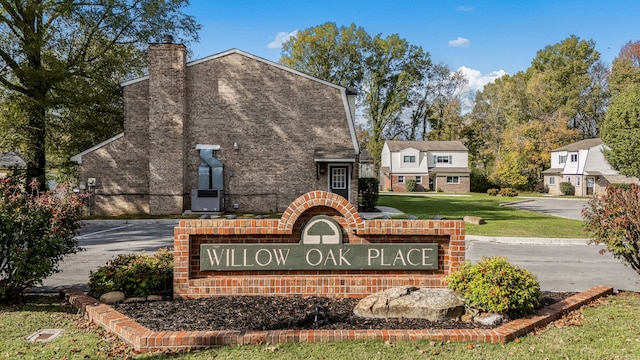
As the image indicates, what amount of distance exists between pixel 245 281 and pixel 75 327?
2.09 meters

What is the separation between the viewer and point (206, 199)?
754 inches

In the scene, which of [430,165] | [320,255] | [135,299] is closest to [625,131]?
[430,165]

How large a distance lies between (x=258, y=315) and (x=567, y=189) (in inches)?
1916

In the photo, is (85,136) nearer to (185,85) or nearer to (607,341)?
(185,85)

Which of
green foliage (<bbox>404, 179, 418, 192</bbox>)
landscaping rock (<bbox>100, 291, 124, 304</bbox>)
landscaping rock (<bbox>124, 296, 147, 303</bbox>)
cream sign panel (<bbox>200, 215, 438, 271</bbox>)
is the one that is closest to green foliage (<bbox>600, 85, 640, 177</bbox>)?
green foliage (<bbox>404, 179, 418, 192</bbox>)

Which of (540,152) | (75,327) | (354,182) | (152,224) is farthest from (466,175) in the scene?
(75,327)

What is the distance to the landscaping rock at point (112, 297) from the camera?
18.4 ft

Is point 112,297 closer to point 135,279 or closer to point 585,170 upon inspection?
point 135,279

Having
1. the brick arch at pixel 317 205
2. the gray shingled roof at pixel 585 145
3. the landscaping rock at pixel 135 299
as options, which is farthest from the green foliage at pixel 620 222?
the gray shingled roof at pixel 585 145

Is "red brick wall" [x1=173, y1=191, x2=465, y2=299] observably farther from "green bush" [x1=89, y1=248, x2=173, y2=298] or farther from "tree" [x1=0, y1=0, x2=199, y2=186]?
"tree" [x1=0, y1=0, x2=199, y2=186]

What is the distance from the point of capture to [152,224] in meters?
17.2

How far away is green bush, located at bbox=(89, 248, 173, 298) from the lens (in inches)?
233

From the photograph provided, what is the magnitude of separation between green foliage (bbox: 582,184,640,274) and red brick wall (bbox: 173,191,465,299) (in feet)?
7.71

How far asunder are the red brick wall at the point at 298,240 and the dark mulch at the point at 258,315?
6.2 inches
